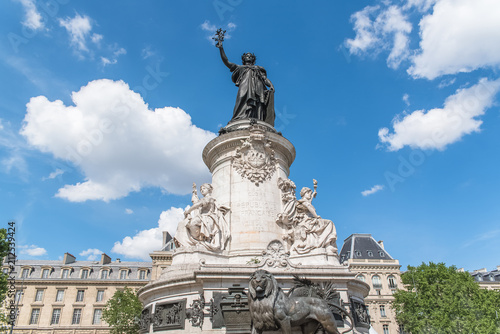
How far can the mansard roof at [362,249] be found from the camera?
54969 millimetres

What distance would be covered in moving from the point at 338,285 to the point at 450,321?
24.0 m

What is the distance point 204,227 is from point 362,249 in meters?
48.7

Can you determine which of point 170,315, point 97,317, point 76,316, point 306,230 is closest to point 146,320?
point 170,315

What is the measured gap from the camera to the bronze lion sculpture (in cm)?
855

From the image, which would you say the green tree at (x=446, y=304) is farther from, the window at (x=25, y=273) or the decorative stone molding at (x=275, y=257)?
the window at (x=25, y=273)

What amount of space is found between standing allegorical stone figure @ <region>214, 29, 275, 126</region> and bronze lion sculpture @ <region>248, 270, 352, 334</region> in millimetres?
10110

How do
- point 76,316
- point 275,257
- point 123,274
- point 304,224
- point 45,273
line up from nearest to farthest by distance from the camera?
point 275,257, point 304,224, point 76,316, point 45,273, point 123,274

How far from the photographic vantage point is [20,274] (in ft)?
178

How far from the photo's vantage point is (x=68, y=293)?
52.4 m

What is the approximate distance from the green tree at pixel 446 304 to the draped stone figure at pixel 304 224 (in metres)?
22.7

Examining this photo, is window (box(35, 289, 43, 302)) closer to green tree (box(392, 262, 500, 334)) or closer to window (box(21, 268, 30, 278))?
window (box(21, 268, 30, 278))

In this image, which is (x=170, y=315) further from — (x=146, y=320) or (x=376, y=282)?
(x=376, y=282)

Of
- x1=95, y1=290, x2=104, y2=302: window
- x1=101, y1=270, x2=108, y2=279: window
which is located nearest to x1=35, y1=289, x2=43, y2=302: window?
x1=95, y1=290, x2=104, y2=302: window

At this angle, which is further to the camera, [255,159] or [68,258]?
[68,258]
